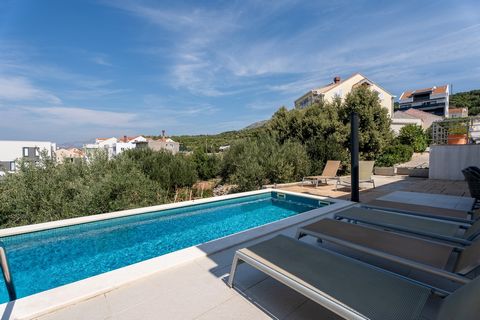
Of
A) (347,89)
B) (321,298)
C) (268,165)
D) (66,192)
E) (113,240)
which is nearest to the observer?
(321,298)

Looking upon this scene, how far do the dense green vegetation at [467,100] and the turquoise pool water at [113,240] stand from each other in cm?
7079

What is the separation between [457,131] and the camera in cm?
1020

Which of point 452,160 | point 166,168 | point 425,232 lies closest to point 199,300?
point 425,232

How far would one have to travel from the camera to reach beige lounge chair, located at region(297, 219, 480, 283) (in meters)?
2.11

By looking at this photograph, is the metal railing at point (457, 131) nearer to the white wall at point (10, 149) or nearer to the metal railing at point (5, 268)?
the metal railing at point (5, 268)

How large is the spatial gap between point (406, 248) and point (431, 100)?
77.0 m

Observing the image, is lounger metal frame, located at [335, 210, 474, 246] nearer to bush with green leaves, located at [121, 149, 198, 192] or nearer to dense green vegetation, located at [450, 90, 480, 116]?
bush with green leaves, located at [121, 149, 198, 192]

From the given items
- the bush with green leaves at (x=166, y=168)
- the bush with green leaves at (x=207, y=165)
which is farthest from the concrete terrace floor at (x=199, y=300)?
the bush with green leaves at (x=207, y=165)

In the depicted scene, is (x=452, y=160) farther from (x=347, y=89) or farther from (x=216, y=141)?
(x=216, y=141)

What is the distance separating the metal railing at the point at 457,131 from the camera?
389 inches

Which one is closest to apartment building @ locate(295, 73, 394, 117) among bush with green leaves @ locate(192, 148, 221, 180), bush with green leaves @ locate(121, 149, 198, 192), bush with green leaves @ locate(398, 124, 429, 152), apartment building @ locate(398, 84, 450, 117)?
bush with green leaves @ locate(398, 124, 429, 152)

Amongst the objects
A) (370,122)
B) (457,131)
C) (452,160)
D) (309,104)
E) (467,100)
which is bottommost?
(452,160)

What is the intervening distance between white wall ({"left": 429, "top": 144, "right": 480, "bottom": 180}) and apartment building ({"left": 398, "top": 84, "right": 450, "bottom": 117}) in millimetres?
59289

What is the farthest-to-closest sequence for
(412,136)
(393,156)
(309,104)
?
(309,104), (412,136), (393,156)
